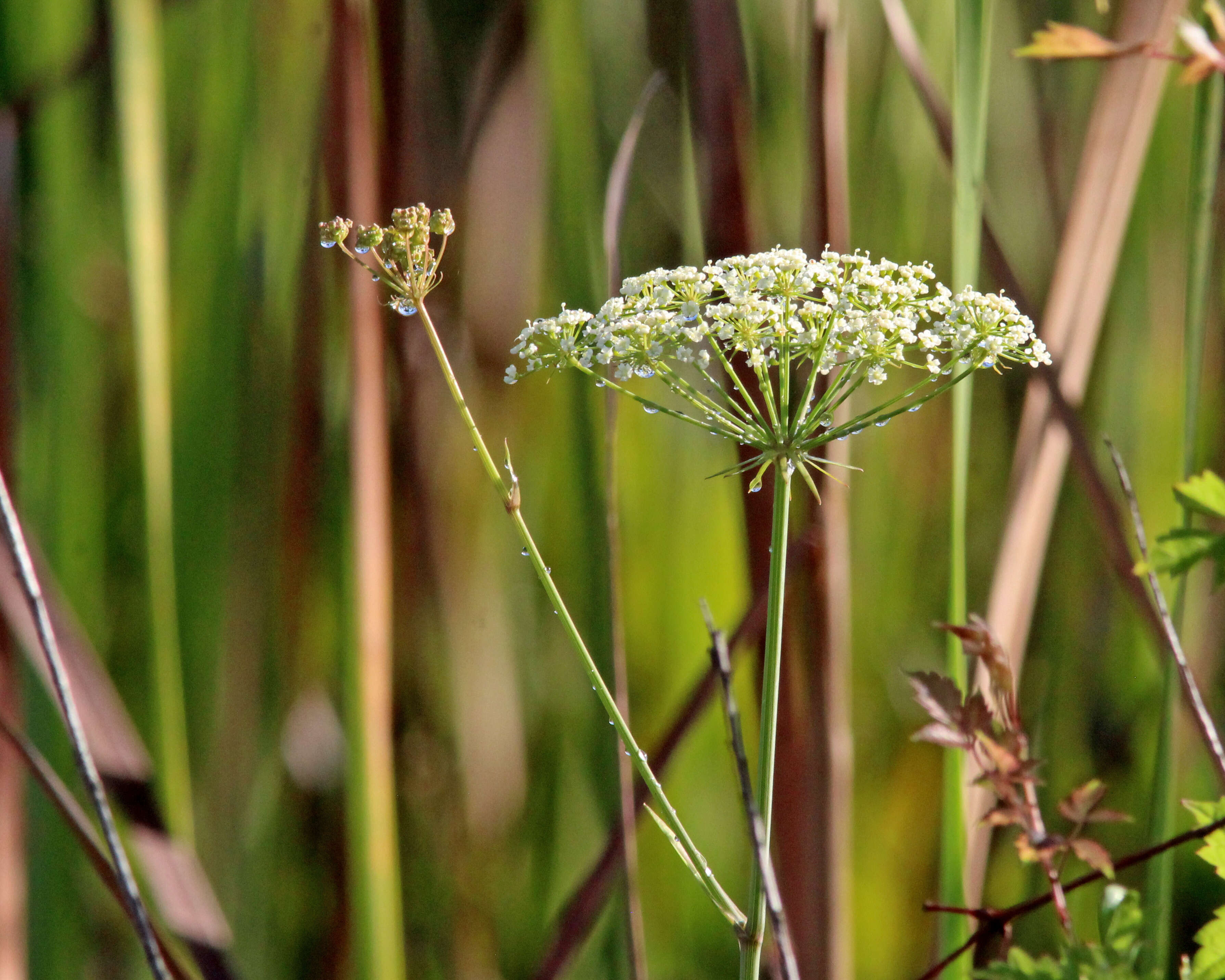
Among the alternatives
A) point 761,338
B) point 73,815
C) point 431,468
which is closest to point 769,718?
point 761,338

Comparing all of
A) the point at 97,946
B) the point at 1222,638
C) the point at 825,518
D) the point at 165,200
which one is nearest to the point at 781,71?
the point at 825,518

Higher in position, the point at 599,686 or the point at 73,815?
the point at 599,686

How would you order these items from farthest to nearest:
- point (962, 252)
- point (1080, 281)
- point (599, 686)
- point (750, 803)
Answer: point (1080, 281) → point (962, 252) → point (599, 686) → point (750, 803)

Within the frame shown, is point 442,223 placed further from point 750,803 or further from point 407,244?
point 750,803

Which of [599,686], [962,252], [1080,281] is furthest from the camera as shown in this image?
[1080,281]

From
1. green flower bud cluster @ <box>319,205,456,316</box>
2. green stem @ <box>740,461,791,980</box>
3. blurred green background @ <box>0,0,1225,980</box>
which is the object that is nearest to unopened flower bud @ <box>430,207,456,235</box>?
green flower bud cluster @ <box>319,205,456,316</box>

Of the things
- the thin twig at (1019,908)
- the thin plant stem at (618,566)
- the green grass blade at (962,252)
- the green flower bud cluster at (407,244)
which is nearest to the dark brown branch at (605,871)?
the thin plant stem at (618,566)
